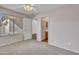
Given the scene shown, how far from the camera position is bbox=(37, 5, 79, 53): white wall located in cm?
354

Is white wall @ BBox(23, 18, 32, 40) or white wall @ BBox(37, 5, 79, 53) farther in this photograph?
white wall @ BBox(23, 18, 32, 40)

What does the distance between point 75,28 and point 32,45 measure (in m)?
1.64

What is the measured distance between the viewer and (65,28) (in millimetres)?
3973

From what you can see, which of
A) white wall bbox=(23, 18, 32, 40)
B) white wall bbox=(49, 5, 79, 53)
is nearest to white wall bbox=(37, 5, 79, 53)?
white wall bbox=(49, 5, 79, 53)

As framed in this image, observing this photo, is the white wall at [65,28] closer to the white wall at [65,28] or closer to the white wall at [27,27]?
the white wall at [65,28]

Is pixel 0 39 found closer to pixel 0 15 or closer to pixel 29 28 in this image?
pixel 0 15

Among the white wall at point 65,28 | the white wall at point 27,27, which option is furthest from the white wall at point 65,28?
the white wall at point 27,27

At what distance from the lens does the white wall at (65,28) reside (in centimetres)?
354

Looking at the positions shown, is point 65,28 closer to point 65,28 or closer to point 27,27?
point 65,28

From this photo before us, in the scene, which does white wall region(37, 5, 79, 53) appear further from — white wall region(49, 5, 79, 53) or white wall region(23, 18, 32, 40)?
white wall region(23, 18, 32, 40)

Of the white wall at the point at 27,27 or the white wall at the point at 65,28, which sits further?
the white wall at the point at 27,27
